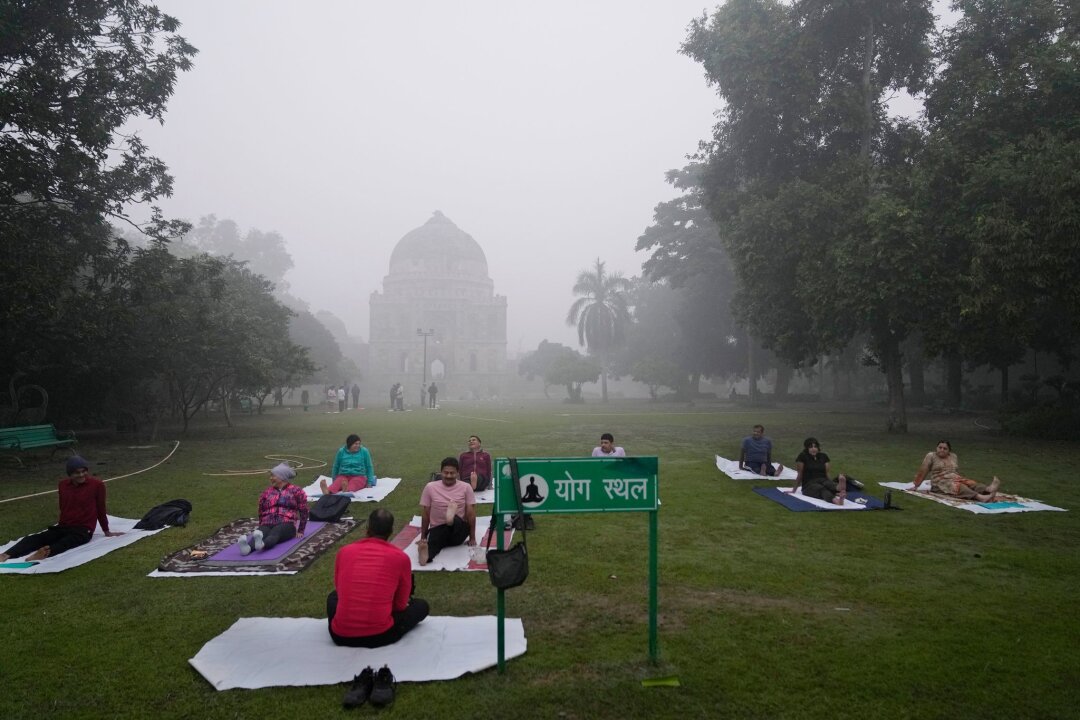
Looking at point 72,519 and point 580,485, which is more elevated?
point 580,485

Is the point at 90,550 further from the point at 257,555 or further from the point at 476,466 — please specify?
the point at 476,466

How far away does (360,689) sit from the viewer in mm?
3895

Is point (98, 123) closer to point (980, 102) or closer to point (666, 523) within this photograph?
point (666, 523)

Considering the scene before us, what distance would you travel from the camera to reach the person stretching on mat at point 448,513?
7.05 m

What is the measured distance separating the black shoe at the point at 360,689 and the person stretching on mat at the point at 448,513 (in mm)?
2944

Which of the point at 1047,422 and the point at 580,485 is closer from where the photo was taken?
the point at 580,485

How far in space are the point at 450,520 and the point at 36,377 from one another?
1786 cm

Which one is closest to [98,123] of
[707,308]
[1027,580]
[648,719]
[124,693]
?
A: [124,693]

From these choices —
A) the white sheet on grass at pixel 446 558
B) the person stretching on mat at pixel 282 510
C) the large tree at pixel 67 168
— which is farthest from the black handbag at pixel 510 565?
the large tree at pixel 67 168

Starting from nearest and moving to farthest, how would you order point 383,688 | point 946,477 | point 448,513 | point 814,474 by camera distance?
1. point 383,688
2. point 448,513
3. point 946,477
4. point 814,474

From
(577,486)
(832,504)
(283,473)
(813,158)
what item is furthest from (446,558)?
(813,158)

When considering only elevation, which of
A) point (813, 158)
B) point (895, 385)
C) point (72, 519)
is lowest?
point (72, 519)

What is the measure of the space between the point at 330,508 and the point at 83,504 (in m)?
2.80

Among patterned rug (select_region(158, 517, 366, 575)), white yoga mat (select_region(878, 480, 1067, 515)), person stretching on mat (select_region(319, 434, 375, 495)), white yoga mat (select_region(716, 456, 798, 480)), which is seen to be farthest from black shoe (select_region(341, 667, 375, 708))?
white yoga mat (select_region(716, 456, 798, 480))
